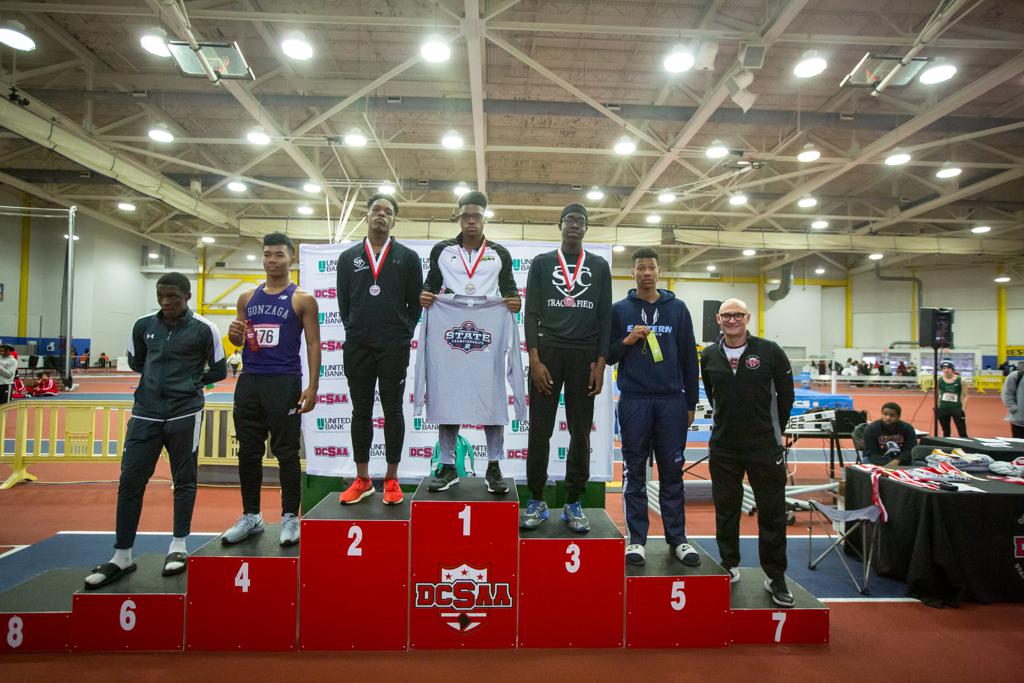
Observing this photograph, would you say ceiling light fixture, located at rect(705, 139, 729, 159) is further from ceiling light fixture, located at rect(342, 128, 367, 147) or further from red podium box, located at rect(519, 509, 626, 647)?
red podium box, located at rect(519, 509, 626, 647)

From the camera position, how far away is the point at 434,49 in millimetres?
7043

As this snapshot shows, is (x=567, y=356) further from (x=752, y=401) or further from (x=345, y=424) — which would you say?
(x=345, y=424)

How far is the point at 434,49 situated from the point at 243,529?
21.3 ft

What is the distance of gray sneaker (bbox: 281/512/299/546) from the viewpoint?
3178 millimetres

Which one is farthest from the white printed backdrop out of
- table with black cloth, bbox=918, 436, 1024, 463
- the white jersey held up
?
table with black cloth, bbox=918, 436, 1024, 463

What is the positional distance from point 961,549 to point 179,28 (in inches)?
383

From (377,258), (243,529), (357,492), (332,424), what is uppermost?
(377,258)

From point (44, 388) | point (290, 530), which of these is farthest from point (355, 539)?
point (44, 388)

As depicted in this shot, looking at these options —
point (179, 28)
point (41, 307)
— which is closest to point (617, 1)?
point (179, 28)

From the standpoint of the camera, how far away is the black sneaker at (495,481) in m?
3.25

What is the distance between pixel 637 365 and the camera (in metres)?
3.50

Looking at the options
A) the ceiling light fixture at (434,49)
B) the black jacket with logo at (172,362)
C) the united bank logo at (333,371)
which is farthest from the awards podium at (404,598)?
the ceiling light fixture at (434,49)

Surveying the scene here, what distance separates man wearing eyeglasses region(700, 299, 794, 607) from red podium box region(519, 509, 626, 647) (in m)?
0.90

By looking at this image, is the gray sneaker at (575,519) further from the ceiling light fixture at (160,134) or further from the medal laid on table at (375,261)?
the ceiling light fixture at (160,134)
